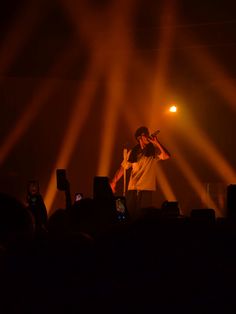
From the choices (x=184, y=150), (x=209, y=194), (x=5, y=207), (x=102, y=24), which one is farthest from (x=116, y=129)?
(x=5, y=207)

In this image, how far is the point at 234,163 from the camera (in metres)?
12.0

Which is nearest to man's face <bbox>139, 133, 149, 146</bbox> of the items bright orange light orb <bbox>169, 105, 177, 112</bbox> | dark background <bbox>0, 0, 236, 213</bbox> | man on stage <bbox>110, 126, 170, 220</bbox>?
man on stage <bbox>110, 126, 170, 220</bbox>

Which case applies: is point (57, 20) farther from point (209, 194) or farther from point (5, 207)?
point (5, 207)

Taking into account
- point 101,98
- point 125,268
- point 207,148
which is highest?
point 101,98

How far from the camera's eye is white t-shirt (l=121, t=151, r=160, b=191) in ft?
24.4

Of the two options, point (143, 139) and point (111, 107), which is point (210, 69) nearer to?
point (111, 107)

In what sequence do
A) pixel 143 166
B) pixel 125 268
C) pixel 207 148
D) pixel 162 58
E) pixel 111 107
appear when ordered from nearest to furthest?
pixel 125 268 → pixel 143 166 → pixel 162 58 → pixel 111 107 → pixel 207 148

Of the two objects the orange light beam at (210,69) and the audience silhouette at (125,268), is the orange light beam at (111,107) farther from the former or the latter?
the audience silhouette at (125,268)

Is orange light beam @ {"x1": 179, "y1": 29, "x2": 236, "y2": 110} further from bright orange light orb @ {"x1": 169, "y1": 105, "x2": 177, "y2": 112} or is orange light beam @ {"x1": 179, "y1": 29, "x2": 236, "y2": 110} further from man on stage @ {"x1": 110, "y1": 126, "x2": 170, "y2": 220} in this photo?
man on stage @ {"x1": 110, "y1": 126, "x2": 170, "y2": 220}

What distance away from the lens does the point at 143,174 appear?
7.50 m

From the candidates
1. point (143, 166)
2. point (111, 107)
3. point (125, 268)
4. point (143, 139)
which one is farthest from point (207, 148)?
point (125, 268)

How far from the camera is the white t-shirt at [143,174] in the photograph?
7441 millimetres

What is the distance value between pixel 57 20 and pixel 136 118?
4.07m

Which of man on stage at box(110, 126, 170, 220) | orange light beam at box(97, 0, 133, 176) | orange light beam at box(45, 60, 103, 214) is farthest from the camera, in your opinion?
orange light beam at box(45, 60, 103, 214)
